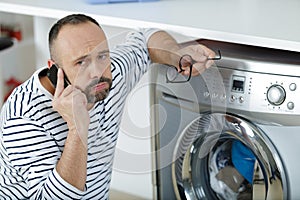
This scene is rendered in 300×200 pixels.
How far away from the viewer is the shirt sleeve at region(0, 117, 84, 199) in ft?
4.98

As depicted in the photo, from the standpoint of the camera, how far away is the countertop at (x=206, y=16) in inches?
59.5

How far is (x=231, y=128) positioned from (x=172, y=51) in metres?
0.25

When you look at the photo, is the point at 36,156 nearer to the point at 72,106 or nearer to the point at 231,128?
the point at 72,106

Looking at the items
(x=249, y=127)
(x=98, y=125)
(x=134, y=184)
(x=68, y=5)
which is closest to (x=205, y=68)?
(x=249, y=127)

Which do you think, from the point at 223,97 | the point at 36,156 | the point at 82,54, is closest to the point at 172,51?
the point at 223,97

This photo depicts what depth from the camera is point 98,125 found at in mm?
1665

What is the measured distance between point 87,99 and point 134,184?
2.44 ft

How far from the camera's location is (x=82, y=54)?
152cm

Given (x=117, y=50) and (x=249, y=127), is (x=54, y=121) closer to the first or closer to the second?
(x=117, y=50)

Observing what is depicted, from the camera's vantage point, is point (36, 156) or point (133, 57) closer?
point (36, 156)

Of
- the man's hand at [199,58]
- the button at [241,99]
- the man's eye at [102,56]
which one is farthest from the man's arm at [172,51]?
the man's eye at [102,56]

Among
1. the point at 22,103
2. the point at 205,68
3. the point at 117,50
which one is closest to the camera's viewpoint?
the point at 22,103

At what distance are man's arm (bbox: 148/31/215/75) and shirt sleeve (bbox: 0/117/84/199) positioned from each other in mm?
383

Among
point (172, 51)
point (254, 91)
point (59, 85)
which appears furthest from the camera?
point (172, 51)
